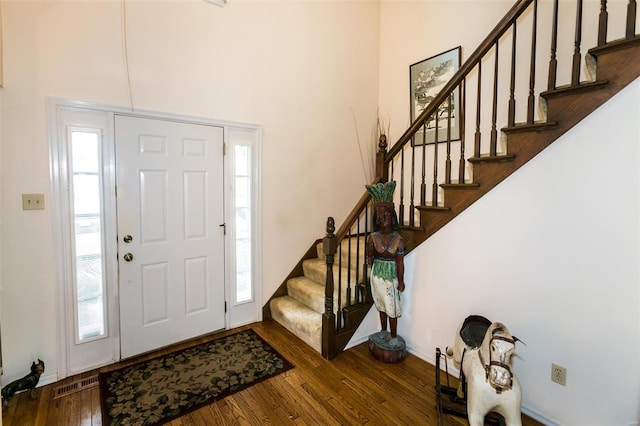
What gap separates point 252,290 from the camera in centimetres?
327

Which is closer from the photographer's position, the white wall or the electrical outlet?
the electrical outlet

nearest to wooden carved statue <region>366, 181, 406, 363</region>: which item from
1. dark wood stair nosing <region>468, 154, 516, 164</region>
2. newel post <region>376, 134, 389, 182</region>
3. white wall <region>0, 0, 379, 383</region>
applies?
newel post <region>376, 134, 389, 182</region>

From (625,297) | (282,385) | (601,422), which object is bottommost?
(282,385)

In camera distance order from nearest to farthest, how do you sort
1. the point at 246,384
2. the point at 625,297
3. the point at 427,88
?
the point at 625,297
the point at 246,384
the point at 427,88

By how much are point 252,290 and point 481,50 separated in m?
2.94

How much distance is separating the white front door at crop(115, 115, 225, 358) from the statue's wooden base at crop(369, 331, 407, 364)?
5.10ft

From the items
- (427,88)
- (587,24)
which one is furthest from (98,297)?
(587,24)

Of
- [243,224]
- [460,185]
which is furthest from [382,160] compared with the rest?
[243,224]

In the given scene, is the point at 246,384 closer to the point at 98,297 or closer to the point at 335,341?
the point at 335,341

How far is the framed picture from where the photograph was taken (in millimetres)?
3293

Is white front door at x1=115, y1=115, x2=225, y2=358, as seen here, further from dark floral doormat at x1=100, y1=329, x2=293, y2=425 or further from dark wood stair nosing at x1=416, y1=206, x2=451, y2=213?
dark wood stair nosing at x1=416, y1=206, x2=451, y2=213

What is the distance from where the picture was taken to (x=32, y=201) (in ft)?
7.05

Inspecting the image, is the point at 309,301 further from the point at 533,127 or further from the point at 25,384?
the point at 533,127

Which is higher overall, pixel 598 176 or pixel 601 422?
pixel 598 176
